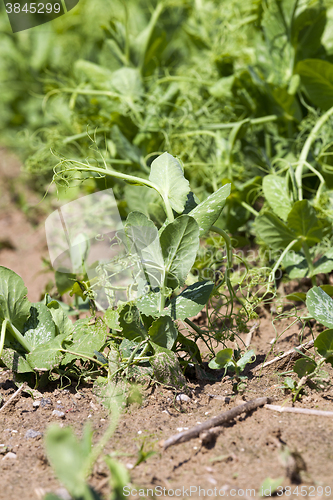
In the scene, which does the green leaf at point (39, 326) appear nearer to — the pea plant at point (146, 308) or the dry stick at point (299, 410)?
the pea plant at point (146, 308)

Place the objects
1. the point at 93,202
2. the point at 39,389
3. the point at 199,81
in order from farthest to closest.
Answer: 1. the point at 93,202
2. the point at 199,81
3. the point at 39,389

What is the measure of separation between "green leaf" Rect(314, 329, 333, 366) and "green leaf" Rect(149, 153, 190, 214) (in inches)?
14.2

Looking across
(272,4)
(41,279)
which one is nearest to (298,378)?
(41,279)

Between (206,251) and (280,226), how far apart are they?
278mm

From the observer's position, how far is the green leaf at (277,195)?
1154 millimetres

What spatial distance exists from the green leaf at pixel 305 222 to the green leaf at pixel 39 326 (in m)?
0.63

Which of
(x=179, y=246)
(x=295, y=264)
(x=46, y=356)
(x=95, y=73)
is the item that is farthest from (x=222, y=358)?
(x=95, y=73)

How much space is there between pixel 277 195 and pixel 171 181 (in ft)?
1.42

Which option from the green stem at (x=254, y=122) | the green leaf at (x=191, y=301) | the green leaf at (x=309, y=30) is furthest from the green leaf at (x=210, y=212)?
the green leaf at (x=309, y=30)

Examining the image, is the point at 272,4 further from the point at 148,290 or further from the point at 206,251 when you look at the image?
the point at 148,290

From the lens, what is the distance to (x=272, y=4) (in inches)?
57.1

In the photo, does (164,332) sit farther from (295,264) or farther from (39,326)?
(295,264)

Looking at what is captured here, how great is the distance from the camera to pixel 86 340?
0.90 metres

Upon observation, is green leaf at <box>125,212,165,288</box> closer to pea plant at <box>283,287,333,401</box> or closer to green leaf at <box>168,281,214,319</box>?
green leaf at <box>168,281,214,319</box>
